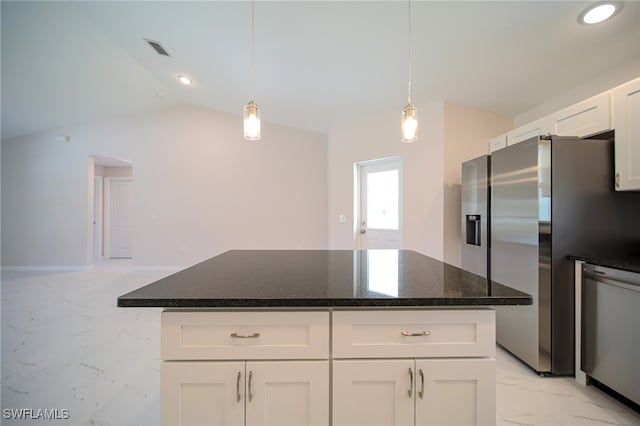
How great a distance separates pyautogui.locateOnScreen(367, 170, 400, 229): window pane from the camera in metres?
3.76

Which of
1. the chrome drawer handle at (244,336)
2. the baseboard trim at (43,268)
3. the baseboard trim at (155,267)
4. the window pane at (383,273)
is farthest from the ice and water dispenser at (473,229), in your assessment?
the baseboard trim at (43,268)

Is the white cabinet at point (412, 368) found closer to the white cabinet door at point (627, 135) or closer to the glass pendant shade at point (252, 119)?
the glass pendant shade at point (252, 119)

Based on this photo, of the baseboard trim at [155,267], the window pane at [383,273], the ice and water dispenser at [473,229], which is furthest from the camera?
the baseboard trim at [155,267]

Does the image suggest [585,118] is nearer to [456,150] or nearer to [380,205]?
[456,150]

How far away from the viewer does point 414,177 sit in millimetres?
3438

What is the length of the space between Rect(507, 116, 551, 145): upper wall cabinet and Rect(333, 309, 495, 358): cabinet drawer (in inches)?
83.8

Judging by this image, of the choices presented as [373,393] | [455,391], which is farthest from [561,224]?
[373,393]

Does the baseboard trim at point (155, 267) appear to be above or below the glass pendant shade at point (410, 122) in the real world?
below

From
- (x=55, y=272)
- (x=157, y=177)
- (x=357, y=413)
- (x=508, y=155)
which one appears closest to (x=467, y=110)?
(x=508, y=155)

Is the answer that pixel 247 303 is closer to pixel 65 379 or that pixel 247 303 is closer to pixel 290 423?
pixel 290 423

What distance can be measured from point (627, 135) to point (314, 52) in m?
2.45

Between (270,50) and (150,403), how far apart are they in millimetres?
3061

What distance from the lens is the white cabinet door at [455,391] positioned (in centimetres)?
95

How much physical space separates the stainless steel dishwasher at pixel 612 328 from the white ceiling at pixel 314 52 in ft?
5.87
